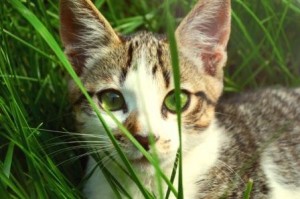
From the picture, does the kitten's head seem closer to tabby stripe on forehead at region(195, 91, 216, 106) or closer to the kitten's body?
tabby stripe on forehead at region(195, 91, 216, 106)

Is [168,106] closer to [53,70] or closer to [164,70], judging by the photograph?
[164,70]

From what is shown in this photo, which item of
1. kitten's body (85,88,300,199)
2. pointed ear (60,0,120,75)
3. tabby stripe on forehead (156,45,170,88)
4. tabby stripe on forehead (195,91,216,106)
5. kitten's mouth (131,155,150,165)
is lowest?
kitten's body (85,88,300,199)

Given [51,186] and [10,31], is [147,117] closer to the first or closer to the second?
[51,186]

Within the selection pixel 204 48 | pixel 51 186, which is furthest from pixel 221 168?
pixel 51 186

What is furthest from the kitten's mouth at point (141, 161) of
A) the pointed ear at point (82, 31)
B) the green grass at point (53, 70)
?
the pointed ear at point (82, 31)

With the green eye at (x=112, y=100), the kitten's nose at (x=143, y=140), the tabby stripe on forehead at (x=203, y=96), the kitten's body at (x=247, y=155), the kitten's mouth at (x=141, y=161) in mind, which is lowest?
the kitten's body at (x=247, y=155)

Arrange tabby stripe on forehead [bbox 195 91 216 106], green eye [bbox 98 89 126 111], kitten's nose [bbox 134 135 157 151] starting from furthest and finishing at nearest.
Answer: tabby stripe on forehead [bbox 195 91 216 106] → green eye [bbox 98 89 126 111] → kitten's nose [bbox 134 135 157 151]

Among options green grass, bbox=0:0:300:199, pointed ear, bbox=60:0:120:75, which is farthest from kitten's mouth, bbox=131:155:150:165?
pointed ear, bbox=60:0:120:75

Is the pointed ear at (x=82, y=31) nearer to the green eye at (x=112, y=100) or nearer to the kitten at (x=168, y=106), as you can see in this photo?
the kitten at (x=168, y=106)
